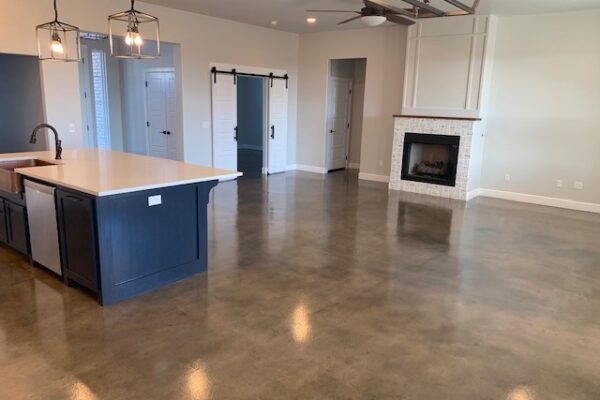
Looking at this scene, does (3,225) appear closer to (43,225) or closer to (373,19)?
(43,225)

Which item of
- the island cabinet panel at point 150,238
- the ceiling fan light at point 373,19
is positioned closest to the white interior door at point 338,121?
the ceiling fan light at point 373,19

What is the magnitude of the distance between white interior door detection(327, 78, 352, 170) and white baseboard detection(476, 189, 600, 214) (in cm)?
366

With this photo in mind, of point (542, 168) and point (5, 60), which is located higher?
point (5, 60)

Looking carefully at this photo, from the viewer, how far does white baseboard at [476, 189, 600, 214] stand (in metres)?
7.11

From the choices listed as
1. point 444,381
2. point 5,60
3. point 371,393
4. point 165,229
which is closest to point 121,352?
point 165,229

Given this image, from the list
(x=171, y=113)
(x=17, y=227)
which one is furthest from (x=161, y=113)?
(x=17, y=227)

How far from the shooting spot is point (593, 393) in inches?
99.6

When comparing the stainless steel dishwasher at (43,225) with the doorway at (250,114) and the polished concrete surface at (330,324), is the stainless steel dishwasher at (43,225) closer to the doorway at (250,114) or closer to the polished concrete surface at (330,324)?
the polished concrete surface at (330,324)

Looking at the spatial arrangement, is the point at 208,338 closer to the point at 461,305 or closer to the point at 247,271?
the point at 247,271

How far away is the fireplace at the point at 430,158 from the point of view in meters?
7.81

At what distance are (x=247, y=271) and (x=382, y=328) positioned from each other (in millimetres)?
1527

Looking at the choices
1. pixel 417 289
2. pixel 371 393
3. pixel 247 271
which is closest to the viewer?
pixel 371 393

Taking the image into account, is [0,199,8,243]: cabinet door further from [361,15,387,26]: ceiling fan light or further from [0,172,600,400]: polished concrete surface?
[361,15,387,26]: ceiling fan light

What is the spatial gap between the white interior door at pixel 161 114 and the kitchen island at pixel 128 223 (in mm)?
4999
